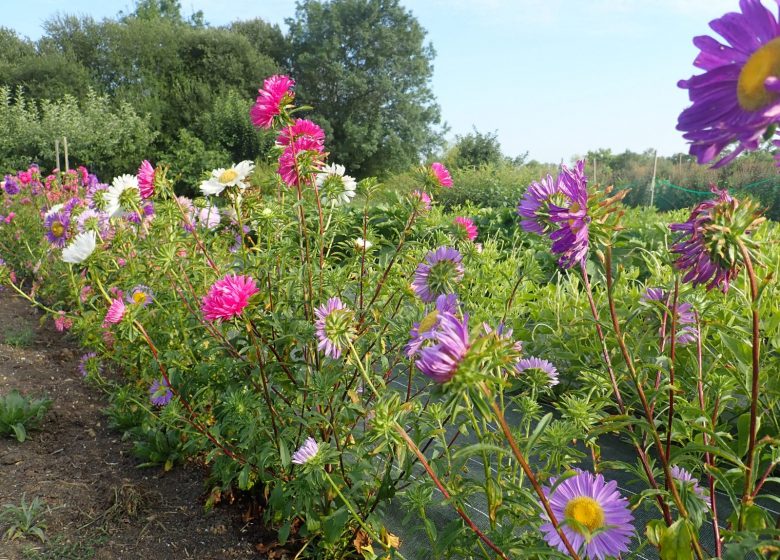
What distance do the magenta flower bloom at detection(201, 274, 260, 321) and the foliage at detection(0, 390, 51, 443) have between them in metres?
1.62

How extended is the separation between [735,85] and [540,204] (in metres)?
0.37

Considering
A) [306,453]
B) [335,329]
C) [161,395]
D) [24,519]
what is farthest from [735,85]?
[24,519]

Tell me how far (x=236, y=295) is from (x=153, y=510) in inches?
41.7

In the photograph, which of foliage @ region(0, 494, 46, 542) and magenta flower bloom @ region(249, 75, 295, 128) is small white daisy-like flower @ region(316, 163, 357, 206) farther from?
foliage @ region(0, 494, 46, 542)

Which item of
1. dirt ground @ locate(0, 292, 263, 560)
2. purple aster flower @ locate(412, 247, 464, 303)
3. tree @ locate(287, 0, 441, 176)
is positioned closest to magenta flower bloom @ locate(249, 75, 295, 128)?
purple aster flower @ locate(412, 247, 464, 303)

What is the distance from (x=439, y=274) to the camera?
3.95ft

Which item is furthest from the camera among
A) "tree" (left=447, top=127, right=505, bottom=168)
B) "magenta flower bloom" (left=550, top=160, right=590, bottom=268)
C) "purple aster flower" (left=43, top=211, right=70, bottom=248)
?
"tree" (left=447, top=127, right=505, bottom=168)

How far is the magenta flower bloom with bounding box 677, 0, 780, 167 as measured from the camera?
0.46m

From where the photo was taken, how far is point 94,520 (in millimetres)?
1841

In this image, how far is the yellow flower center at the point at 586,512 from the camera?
854mm

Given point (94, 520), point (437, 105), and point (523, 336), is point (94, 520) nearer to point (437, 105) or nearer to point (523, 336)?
point (523, 336)

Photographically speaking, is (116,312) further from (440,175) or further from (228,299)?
(440,175)

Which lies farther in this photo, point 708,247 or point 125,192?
point 125,192

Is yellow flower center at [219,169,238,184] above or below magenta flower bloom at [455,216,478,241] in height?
above
